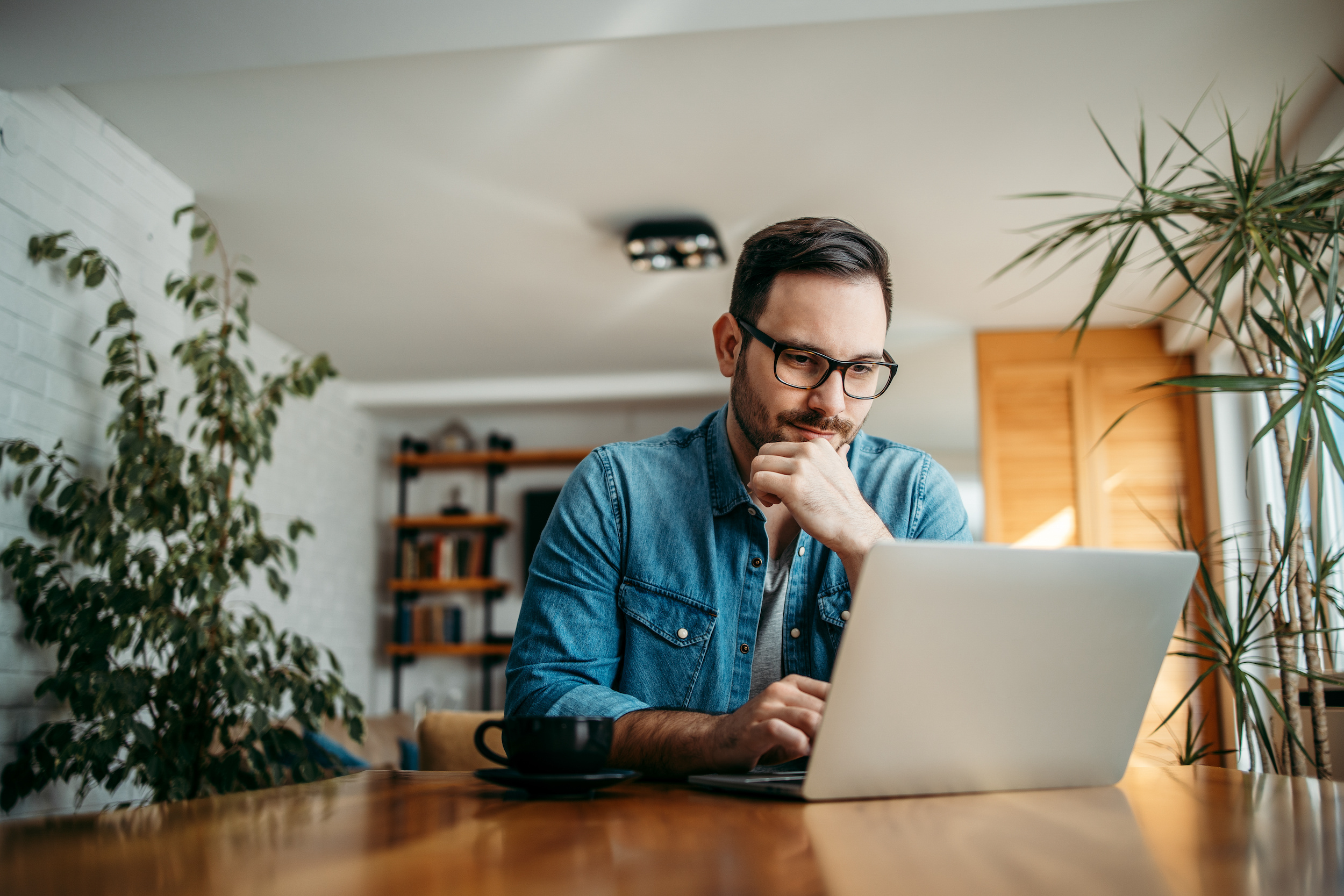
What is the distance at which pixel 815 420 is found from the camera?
51.0 inches

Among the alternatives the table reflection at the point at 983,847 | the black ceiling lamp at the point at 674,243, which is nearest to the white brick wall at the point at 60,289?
the black ceiling lamp at the point at 674,243

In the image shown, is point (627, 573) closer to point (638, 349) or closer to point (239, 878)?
point (239, 878)

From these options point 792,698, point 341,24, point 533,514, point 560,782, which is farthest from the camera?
point 533,514

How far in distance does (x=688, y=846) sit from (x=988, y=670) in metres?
0.32

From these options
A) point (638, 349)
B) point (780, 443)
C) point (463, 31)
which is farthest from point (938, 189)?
point (780, 443)

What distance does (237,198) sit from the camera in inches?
141

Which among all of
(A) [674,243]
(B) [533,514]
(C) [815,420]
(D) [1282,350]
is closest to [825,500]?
(C) [815,420]

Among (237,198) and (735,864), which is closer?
(735,864)

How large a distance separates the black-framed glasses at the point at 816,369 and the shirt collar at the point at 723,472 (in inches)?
6.1

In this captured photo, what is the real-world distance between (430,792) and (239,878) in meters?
0.36

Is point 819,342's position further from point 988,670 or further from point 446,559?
point 446,559

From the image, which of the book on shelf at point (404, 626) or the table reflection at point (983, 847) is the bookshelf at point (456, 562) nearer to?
the book on shelf at point (404, 626)

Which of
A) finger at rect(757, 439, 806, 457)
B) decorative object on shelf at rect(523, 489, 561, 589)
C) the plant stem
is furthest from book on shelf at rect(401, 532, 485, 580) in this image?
finger at rect(757, 439, 806, 457)

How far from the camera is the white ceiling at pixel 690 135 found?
269 centimetres
